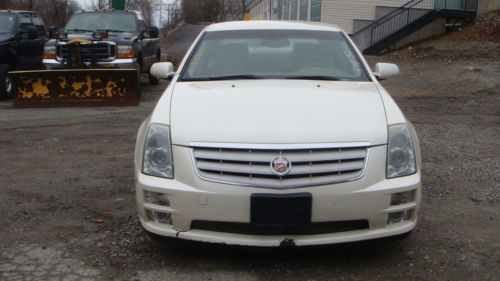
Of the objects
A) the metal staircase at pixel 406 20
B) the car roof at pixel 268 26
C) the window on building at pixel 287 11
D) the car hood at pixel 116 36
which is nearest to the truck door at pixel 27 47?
the car hood at pixel 116 36

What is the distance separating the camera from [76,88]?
11.5m

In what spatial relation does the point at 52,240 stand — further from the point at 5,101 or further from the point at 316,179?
the point at 5,101

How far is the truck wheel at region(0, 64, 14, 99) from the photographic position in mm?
12188

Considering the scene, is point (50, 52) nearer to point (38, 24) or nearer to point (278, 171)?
point (38, 24)

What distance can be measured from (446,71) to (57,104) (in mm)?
10508

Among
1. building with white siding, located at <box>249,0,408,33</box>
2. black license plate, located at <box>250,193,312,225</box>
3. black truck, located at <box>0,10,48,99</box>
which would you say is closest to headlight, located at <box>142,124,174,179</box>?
black license plate, located at <box>250,193,312,225</box>

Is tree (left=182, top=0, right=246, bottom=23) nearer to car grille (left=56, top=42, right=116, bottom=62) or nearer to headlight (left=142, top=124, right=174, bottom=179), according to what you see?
car grille (left=56, top=42, right=116, bottom=62)

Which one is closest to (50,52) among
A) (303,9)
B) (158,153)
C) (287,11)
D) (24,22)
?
(24,22)

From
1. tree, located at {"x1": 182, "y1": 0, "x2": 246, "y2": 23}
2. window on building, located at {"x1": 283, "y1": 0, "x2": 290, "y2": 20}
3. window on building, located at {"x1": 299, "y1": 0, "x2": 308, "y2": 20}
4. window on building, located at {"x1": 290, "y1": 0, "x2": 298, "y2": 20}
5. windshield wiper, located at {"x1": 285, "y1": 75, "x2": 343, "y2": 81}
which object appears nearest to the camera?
windshield wiper, located at {"x1": 285, "y1": 75, "x2": 343, "y2": 81}

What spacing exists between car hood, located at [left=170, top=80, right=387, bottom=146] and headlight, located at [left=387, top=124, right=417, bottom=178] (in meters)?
0.08

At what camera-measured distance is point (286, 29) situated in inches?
215

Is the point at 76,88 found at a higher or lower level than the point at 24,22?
lower

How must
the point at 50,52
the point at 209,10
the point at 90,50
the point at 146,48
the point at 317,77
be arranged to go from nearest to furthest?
the point at 317,77, the point at 90,50, the point at 50,52, the point at 146,48, the point at 209,10

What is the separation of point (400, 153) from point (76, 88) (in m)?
9.10
